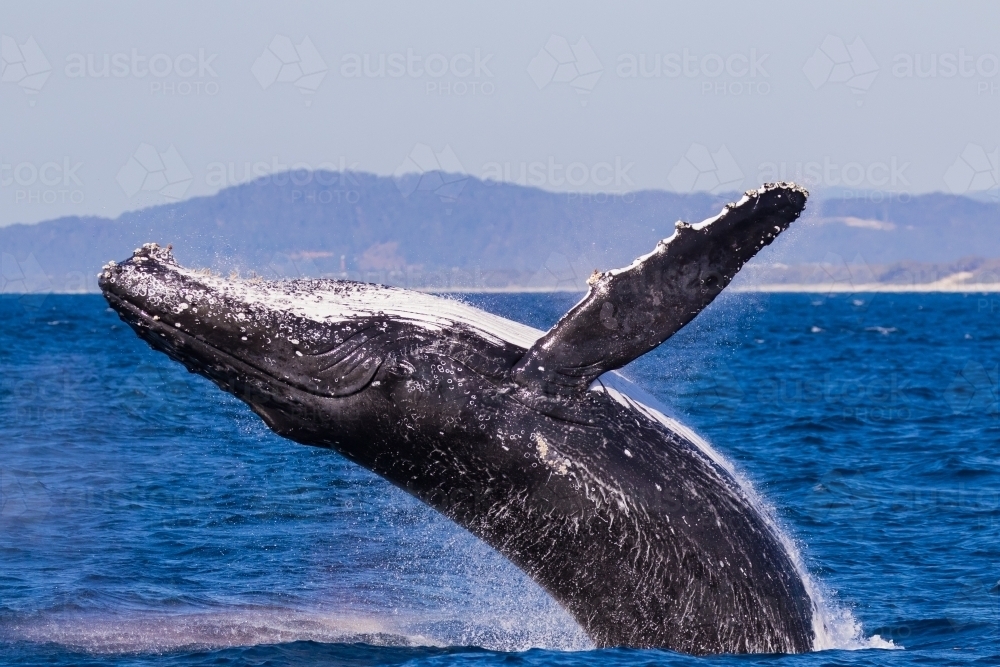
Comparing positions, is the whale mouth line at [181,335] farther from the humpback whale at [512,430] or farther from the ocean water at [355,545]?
the ocean water at [355,545]

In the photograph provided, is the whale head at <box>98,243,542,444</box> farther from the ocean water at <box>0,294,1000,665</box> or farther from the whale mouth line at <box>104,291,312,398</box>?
the ocean water at <box>0,294,1000,665</box>

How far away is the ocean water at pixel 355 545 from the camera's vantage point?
34.2 ft

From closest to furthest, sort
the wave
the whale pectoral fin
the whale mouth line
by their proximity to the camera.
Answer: the whale pectoral fin
the whale mouth line
the wave

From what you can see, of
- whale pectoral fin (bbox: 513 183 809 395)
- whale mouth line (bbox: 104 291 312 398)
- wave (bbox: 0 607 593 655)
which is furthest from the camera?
wave (bbox: 0 607 593 655)

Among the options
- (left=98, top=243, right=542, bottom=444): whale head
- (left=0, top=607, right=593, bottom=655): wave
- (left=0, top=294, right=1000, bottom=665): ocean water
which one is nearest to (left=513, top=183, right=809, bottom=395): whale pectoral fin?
(left=98, top=243, right=542, bottom=444): whale head

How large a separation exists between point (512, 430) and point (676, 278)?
61.0 inches

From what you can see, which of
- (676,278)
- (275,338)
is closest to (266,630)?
(275,338)

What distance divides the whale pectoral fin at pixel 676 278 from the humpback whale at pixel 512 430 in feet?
0.13

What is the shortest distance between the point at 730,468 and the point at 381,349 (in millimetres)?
2795

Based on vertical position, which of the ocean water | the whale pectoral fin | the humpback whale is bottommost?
the ocean water

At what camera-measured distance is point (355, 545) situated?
1455cm

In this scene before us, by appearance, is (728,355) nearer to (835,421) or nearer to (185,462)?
(835,421)

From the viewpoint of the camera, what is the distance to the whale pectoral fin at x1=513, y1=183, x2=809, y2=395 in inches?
324

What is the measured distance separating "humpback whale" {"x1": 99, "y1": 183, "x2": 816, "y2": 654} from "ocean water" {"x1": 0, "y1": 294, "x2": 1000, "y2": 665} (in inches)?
21.0
